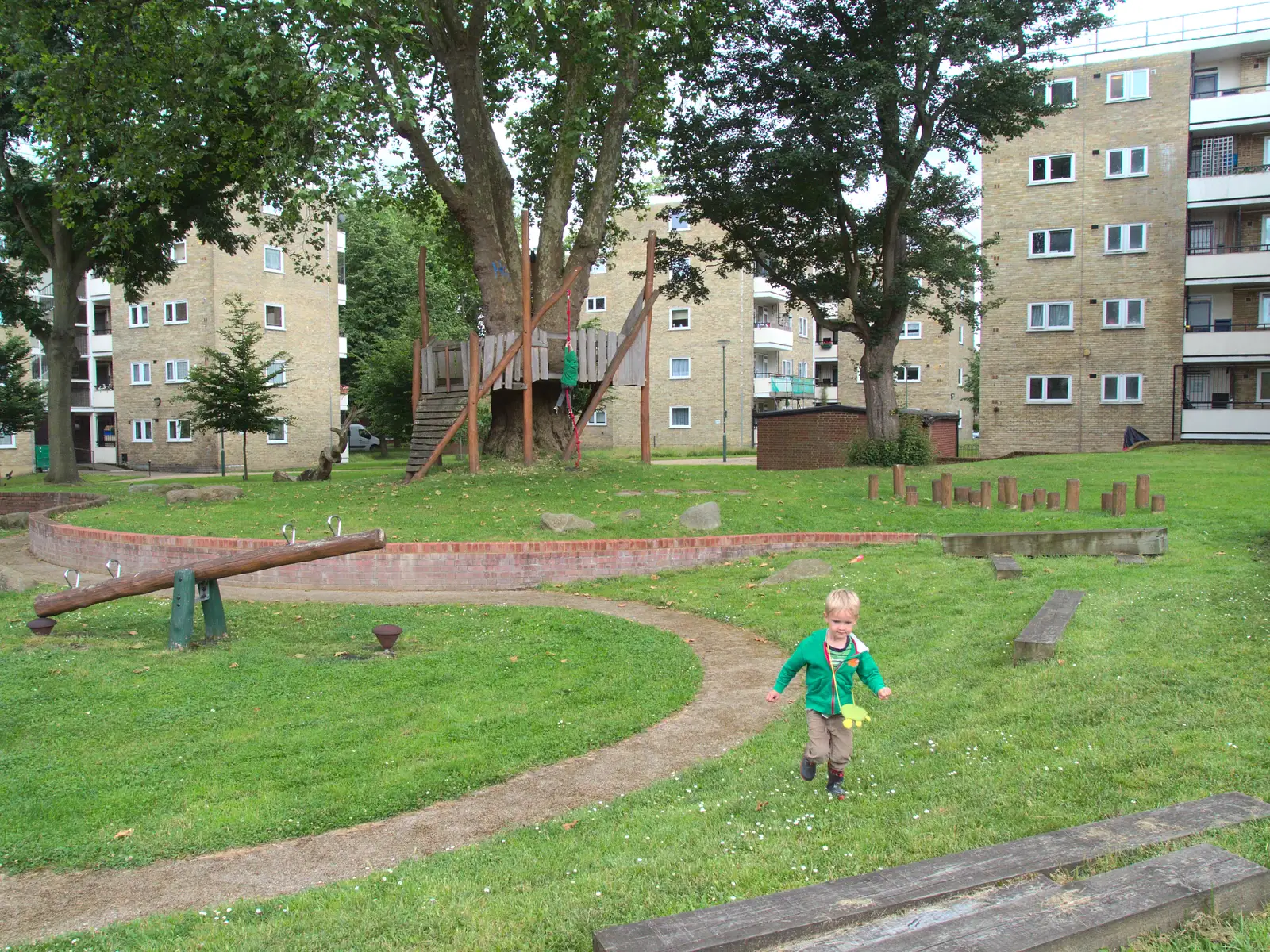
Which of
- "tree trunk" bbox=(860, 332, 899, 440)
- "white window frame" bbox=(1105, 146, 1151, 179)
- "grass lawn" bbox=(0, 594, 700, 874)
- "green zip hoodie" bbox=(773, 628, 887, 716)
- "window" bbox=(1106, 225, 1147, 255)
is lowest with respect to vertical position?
"grass lawn" bbox=(0, 594, 700, 874)

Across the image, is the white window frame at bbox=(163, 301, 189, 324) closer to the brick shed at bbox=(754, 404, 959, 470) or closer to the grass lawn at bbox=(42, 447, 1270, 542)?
the grass lawn at bbox=(42, 447, 1270, 542)

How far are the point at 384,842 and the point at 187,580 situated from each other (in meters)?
5.24

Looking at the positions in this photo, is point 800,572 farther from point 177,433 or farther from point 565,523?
point 177,433

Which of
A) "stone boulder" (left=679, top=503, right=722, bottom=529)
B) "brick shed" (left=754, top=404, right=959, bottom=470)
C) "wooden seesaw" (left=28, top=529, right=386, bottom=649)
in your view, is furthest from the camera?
"brick shed" (left=754, top=404, right=959, bottom=470)

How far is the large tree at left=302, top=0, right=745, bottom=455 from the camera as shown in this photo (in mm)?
18328

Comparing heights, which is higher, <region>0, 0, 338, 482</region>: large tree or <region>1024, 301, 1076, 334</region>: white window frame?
<region>0, 0, 338, 482</region>: large tree

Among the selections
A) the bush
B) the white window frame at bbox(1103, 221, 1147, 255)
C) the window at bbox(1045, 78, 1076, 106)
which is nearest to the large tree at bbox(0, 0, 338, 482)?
the bush

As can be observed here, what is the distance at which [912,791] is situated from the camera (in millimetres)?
5133

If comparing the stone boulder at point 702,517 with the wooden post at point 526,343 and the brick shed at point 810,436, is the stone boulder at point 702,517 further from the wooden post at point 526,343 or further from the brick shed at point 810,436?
the brick shed at point 810,436

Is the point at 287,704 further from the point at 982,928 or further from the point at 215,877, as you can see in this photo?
the point at 982,928

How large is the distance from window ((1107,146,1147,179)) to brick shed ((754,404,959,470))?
13.3m

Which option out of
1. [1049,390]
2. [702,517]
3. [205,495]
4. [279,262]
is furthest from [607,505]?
[279,262]

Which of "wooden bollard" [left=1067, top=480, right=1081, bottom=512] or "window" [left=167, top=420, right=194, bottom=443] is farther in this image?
"window" [left=167, top=420, right=194, bottom=443]

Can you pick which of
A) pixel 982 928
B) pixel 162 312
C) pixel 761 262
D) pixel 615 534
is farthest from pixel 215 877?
pixel 162 312
